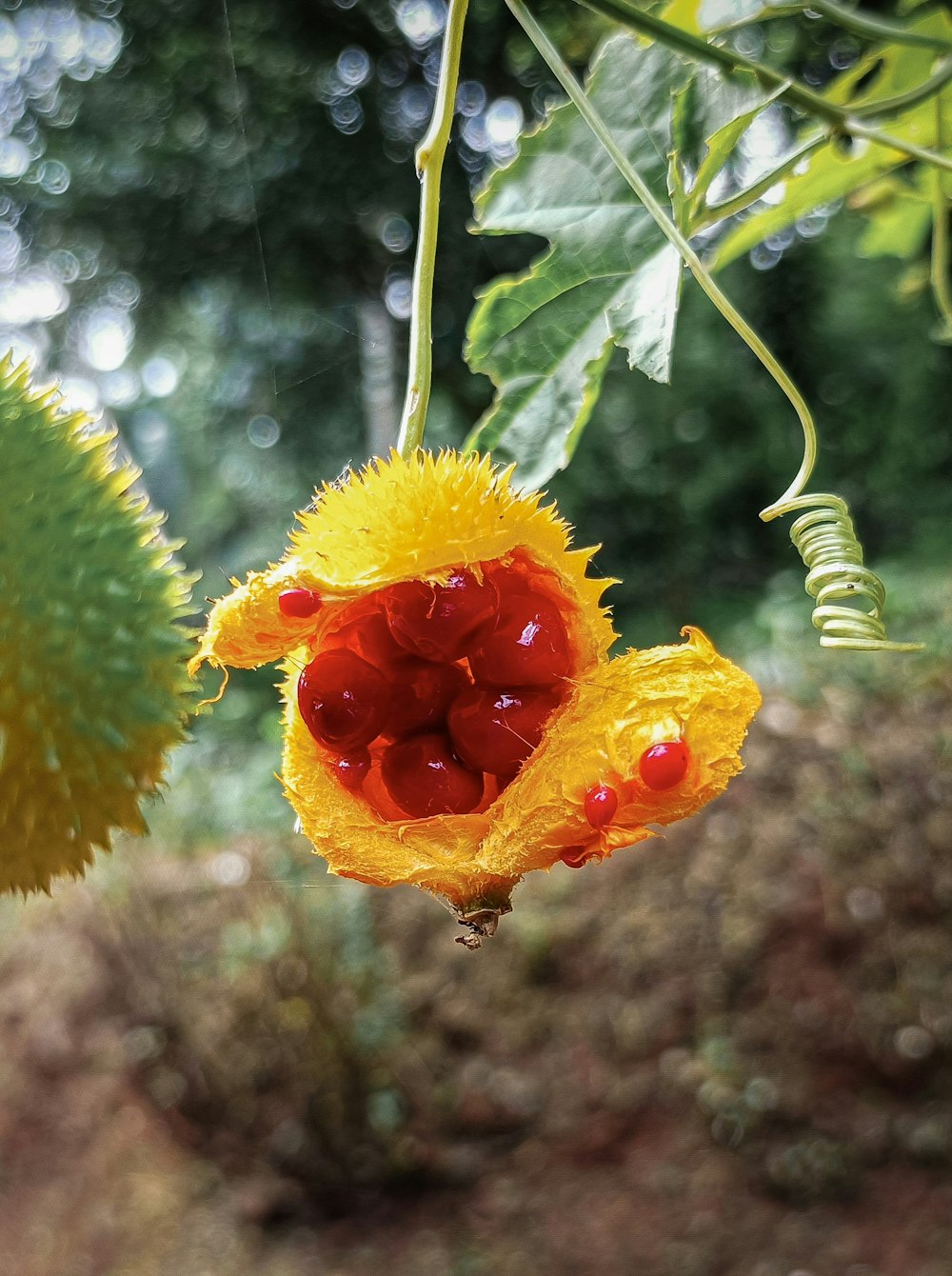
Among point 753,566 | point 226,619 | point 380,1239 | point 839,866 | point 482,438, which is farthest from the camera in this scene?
point 753,566

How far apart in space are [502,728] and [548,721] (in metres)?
0.03

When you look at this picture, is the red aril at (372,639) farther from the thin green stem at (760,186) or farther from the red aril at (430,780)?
the thin green stem at (760,186)

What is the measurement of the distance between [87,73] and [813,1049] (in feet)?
11.8

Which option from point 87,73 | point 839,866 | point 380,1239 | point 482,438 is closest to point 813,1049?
point 839,866

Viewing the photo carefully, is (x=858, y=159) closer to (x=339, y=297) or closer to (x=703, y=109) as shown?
(x=703, y=109)

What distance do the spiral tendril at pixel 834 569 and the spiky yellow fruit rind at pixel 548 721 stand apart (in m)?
0.06

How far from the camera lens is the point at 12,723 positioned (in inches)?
21.1

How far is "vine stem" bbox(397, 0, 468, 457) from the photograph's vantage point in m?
0.53

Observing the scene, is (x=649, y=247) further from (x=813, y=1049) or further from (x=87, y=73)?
(x=87, y=73)

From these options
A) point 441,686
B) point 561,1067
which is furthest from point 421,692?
point 561,1067

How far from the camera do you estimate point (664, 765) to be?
51cm

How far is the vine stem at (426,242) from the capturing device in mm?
531

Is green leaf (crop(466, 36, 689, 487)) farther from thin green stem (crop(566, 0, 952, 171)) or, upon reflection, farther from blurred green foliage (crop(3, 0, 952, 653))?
blurred green foliage (crop(3, 0, 952, 653))

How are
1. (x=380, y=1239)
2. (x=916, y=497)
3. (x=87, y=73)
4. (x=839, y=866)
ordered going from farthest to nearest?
(x=916, y=497) → (x=87, y=73) → (x=839, y=866) → (x=380, y=1239)
